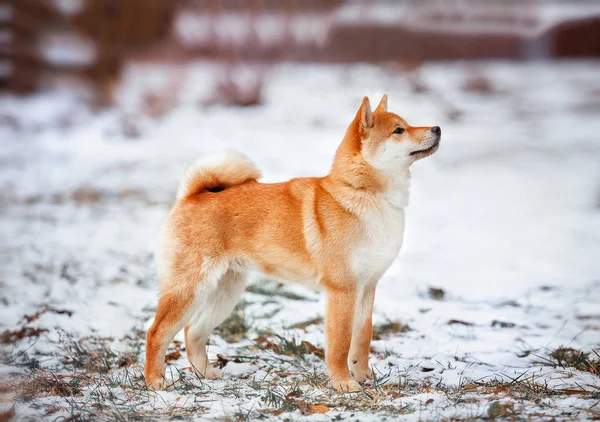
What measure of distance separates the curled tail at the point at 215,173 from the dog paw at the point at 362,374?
1475mm

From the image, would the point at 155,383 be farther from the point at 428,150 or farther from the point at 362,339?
the point at 428,150

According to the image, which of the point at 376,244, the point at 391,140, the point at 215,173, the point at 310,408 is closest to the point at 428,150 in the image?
the point at 391,140

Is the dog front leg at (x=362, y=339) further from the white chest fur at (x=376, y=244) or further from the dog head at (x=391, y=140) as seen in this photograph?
the dog head at (x=391, y=140)

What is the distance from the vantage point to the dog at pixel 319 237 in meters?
3.53

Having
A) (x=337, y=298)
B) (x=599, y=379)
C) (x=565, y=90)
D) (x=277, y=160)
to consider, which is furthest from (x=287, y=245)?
(x=565, y=90)

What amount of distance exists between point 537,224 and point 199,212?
5.49m

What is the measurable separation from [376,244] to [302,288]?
2.19m

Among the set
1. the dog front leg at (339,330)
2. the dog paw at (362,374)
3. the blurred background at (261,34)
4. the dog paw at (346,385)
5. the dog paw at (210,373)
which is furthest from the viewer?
the blurred background at (261,34)

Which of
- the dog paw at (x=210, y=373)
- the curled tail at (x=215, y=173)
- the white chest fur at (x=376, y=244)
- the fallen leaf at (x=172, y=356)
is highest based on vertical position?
the curled tail at (x=215, y=173)

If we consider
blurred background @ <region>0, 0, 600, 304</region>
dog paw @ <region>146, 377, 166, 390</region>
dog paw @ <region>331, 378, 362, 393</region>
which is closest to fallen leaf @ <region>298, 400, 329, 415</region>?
dog paw @ <region>331, 378, 362, 393</region>

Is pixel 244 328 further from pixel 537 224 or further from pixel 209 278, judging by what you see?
pixel 537 224

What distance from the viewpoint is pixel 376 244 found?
352 centimetres

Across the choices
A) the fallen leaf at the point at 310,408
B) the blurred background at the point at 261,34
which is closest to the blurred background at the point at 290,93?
the blurred background at the point at 261,34

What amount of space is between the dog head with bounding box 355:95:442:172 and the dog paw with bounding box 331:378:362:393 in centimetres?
130
